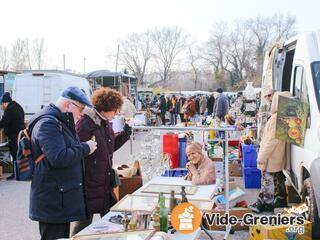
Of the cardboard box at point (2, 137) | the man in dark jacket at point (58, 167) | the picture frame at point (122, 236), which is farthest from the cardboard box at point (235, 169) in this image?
the picture frame at point (122, 236)

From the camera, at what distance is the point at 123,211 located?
391 cm

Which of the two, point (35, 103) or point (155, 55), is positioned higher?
point (155, 55)

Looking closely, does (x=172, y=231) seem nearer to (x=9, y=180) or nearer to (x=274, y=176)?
(x=274, y=176)

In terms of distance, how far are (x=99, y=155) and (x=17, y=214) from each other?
138 inches

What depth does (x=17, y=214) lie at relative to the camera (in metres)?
7.04

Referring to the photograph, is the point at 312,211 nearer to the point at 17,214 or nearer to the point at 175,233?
the point at 175,233

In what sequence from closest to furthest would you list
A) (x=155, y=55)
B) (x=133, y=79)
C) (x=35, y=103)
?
(x=35, y=103)
(x=133, y=79)
(x=155, y=55)

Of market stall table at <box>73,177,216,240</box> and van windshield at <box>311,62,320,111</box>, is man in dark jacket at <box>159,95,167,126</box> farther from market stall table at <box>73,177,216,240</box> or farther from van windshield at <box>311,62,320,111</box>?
market stall table at <box>73,177,216,240</box>

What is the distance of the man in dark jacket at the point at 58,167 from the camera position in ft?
11.3

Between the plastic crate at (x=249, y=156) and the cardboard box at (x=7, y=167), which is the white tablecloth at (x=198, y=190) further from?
the cardboard box at (x=7, y=167)

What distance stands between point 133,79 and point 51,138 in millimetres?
25831

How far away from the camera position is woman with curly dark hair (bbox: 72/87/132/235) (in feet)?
13.5

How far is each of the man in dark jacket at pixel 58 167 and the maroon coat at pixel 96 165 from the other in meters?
0.37

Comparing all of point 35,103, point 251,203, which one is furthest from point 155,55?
point 251,203
